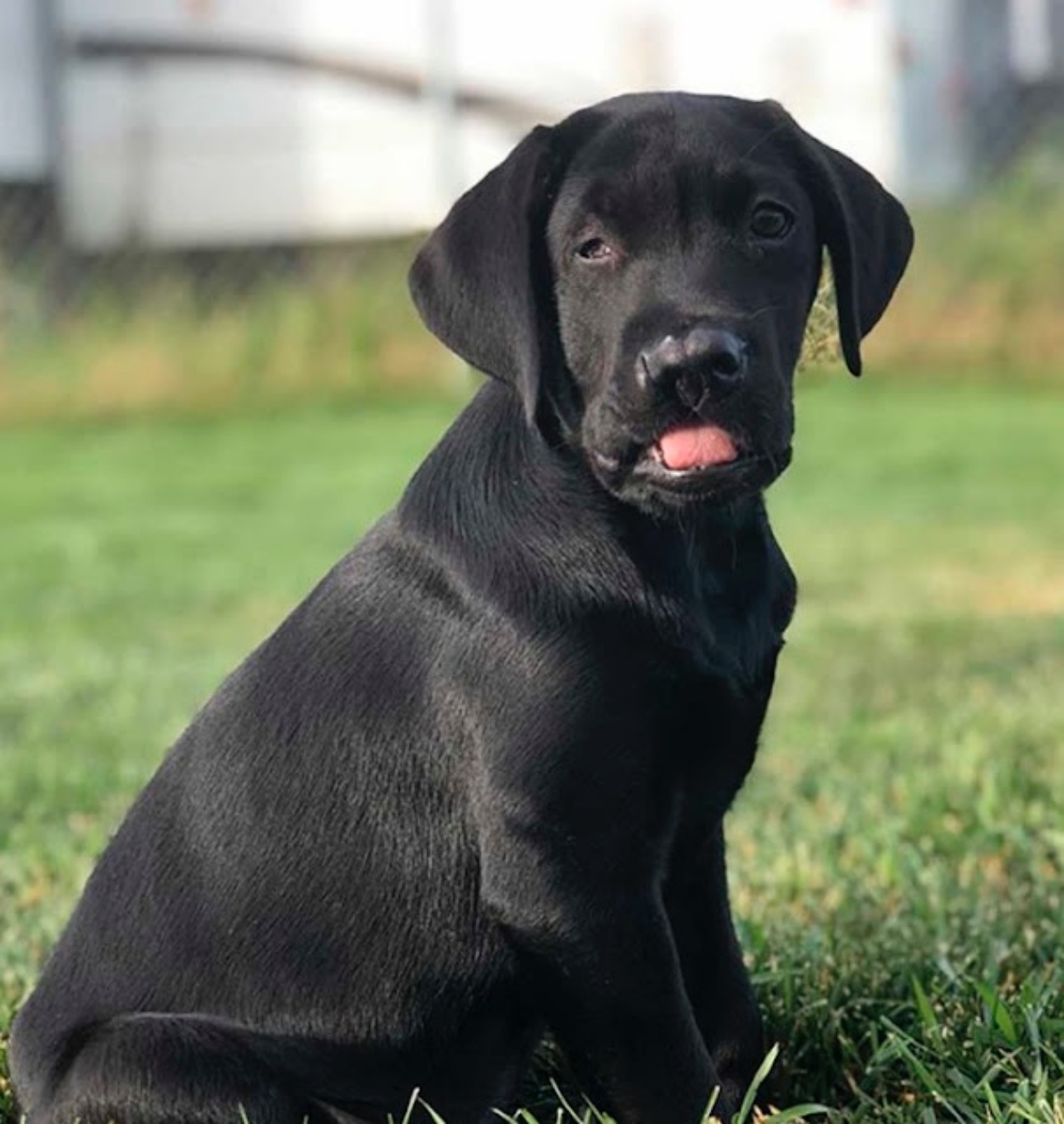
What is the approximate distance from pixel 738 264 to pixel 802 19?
12595mm

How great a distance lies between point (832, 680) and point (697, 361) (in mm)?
4417

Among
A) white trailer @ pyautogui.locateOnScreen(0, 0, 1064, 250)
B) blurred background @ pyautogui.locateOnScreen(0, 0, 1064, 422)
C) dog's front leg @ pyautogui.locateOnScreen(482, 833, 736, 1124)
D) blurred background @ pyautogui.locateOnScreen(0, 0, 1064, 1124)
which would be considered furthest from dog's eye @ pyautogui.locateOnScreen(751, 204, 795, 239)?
white trailer @ pyautogui.locateOnScreen(0, 0, 1064, 250)

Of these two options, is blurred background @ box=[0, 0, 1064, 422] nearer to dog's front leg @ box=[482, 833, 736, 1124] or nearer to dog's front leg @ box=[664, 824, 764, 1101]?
dog's front leg @ box=[664, 824, 764, 1101]

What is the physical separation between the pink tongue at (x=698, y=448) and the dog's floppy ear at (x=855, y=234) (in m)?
0.31

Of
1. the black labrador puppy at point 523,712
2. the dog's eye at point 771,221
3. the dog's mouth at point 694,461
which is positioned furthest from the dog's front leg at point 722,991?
the dog's eye at point 771,221

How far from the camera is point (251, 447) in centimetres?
1327

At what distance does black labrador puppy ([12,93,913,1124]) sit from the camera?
9.05ft

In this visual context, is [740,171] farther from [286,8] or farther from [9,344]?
[286,8]

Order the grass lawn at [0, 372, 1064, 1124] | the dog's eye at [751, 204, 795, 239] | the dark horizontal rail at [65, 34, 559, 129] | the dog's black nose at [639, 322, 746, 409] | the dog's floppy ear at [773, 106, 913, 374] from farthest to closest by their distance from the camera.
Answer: the dark horizontal rail at [65, 34, 559, 129] → the grass lawn at [0, 372, 1064, 1124] → the dog's floppy ear at [773, 106, 913, 374] → the dog's eye at [751, 204, 795, 239] → the dog's black nose at [639, 322, 746, 409]

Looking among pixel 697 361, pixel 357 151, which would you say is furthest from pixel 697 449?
pixel 357 151

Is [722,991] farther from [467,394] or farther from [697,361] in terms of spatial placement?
[467,394]

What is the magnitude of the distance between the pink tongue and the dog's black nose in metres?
0.06

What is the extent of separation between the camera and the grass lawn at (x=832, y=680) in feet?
11.4

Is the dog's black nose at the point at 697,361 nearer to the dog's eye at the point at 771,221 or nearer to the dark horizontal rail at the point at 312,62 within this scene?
the dog's eye at the point at 771,221
